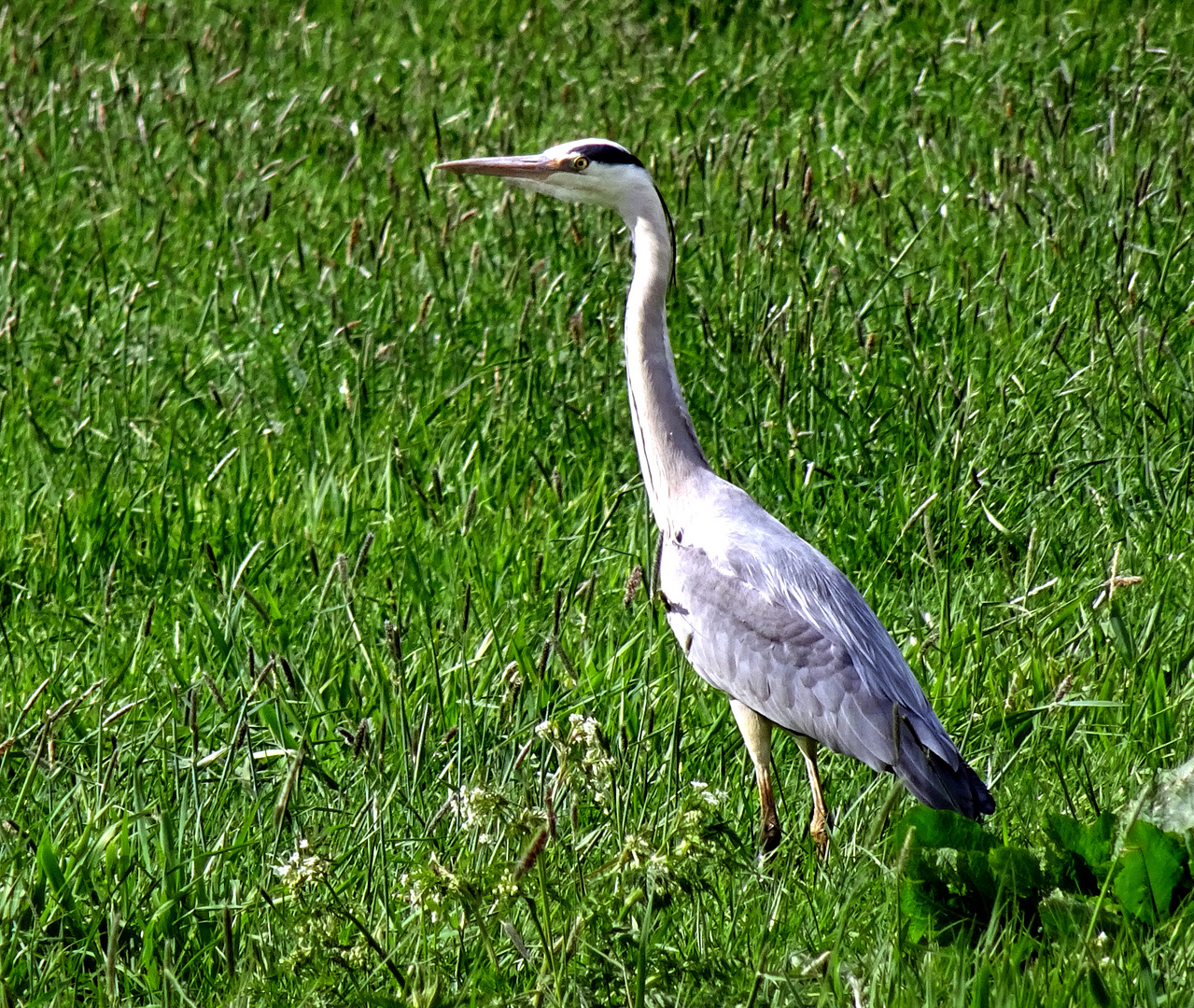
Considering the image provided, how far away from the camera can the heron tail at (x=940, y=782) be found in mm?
2916

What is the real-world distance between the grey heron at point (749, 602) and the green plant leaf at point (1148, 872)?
1.48ft

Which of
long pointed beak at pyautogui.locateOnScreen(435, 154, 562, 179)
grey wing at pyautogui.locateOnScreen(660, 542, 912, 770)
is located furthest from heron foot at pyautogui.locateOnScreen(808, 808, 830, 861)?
long pointed beak at pyautogui.locateOnScreen(435, 154, 562, 179)

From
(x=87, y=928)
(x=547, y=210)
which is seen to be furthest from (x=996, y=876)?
(x=547, y=210)

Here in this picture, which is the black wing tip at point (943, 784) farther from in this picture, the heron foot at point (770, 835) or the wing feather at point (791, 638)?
the heron foot at point (770, 835)

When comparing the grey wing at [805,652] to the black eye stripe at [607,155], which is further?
the black eye stripe at [607,155]

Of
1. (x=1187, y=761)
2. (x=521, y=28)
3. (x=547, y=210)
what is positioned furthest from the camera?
(x=521, y=28)

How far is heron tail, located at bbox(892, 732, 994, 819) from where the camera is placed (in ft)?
9.57

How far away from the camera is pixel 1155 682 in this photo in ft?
11.0

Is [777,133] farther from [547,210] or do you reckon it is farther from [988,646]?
[988,646]

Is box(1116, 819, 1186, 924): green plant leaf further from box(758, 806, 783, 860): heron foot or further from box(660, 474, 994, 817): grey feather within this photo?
box(758, 806, 783, 860): heron foot

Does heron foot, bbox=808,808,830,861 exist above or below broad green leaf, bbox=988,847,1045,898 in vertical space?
below

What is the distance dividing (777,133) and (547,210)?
139 cm

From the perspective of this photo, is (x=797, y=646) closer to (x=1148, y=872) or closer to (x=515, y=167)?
(x=1148, y=872)

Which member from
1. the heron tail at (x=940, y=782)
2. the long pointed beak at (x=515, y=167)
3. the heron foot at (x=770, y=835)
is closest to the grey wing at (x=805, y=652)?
the heron tail at (x=940, y=782)
